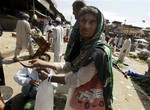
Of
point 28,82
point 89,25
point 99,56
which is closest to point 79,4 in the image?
point 28,82

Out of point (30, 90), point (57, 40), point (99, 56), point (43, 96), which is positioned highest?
point (99, 56)

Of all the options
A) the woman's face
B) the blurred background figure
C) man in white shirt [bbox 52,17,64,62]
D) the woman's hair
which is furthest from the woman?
the blurred background figure

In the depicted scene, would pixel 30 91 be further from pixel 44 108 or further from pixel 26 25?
pixel 26 25

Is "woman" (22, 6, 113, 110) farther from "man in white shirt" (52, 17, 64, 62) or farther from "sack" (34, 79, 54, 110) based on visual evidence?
"man in white shirt" (52, 17, 64, 62)

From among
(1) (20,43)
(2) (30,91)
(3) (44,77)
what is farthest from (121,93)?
(3) (44,77)

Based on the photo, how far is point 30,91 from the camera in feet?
10.5

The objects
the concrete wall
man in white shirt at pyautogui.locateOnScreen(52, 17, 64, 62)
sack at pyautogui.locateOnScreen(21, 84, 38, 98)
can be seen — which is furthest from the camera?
the concrete wall

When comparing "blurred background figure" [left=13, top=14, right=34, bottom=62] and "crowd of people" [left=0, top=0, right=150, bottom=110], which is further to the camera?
"blurred background figure" [left=13, top=14, right=34, bottom=62]

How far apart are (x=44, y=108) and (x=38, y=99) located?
0.11m

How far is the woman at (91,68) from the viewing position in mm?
1807

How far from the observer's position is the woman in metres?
1.81

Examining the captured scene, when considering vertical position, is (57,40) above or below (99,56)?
below

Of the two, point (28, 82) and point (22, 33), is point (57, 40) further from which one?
point (28, 82)

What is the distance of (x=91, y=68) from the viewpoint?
1817 mm
